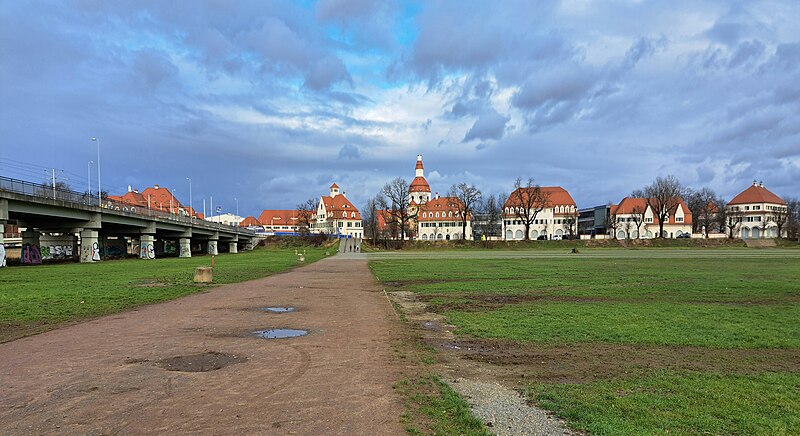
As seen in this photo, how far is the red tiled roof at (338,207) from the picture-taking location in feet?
534

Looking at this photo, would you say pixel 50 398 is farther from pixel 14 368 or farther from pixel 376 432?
pixel 376 432

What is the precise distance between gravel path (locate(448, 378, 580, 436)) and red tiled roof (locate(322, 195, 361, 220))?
15511cm

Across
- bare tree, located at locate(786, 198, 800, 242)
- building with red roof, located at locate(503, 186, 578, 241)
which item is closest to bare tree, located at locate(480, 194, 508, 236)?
building with red roof, located at locate(503, 186, 578, 241)

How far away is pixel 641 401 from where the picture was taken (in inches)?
263

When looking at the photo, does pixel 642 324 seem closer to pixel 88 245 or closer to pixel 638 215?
pixel 88 245

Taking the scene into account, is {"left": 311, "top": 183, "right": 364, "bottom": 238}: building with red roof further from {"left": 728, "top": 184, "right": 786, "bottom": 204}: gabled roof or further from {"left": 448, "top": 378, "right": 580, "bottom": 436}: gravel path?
{"left": 448, "top": 378, "right": 580, "bottom": 436}: gravel path

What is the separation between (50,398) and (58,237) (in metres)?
86.5

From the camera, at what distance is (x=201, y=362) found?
910cm

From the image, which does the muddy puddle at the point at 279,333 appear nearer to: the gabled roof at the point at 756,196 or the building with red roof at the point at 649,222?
the building with red roof at the point at 649,222

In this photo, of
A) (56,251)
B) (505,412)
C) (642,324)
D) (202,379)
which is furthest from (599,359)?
(56,251)

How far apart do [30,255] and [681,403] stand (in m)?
62.2

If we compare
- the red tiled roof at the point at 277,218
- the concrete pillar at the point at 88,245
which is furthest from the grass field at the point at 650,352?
the red tiled roof at the point at 277,218

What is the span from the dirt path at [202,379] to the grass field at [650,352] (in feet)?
8.53

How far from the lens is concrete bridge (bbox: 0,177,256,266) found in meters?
43.2
